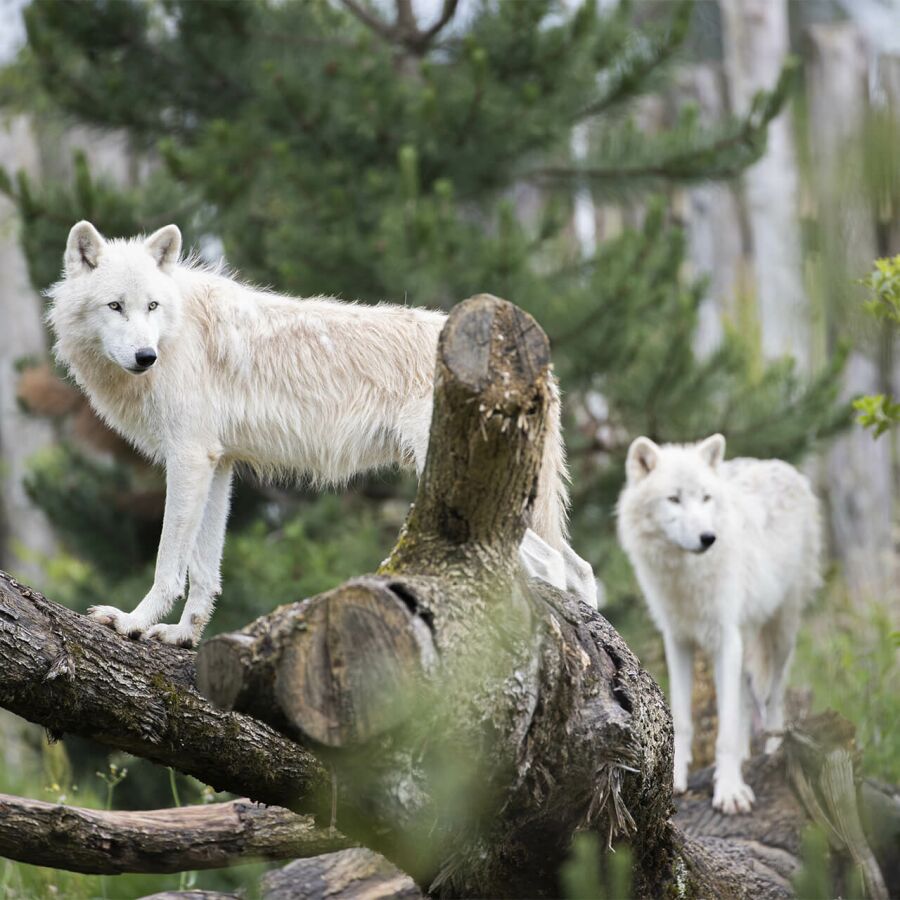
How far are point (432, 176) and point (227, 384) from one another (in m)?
7.03

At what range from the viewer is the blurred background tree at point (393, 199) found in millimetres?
10586

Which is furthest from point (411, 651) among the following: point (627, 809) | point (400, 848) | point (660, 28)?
point (660, 28)

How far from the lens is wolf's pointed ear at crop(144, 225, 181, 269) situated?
5.11 metres

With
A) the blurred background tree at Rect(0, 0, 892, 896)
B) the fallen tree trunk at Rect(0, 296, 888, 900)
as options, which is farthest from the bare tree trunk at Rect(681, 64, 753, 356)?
the fallen tree trunk at Rect(0, 296, 888, 900)

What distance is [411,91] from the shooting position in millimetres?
10953

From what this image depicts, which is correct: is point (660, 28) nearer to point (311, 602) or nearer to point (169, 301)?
point (169, 301)

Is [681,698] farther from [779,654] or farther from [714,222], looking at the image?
[714,222]

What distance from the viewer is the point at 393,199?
10.8 metres

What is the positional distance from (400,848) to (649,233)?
27.0 feet

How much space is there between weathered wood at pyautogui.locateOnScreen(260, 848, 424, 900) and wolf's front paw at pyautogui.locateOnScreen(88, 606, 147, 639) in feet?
4.84

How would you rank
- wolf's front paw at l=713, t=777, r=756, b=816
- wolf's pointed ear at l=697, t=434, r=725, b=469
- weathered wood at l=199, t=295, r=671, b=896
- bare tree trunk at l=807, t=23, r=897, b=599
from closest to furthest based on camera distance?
weathered wood at l=199, t=295, r=671, b=896 → wolf's front paw at l=713, t=777, r=756, b=816 → wolf's pointed ear at l=697, t=434, r=725, b=469 → bare tree trunk at l=807, t=23, r=897, b=599

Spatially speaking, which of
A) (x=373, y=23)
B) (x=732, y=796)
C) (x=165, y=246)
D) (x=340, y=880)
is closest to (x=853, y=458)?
(x=373, y=23)

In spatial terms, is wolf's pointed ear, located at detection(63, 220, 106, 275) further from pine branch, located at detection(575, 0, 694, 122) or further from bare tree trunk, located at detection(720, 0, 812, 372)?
bare tree trunk, located at detection(720, 0, 812, 372)

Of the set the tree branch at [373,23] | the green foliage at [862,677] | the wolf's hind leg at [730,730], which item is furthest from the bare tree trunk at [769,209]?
the wolf's hind leg at [730,730]
